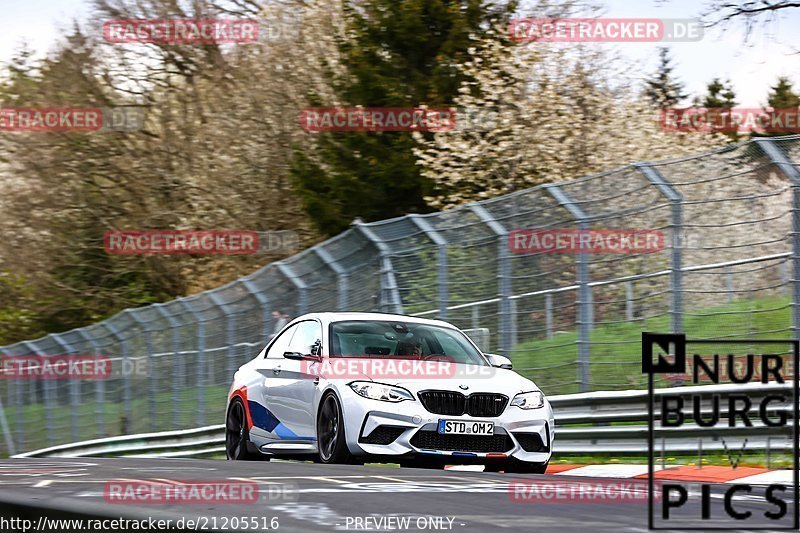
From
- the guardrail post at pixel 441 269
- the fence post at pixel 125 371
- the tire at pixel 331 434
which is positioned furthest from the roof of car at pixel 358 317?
the fence post at pixel 125 371

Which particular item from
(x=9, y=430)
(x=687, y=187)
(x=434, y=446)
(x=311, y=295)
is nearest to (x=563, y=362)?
(x=687, y=187)

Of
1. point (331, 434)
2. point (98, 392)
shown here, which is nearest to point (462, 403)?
point (331, 434)

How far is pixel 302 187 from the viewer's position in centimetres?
3397

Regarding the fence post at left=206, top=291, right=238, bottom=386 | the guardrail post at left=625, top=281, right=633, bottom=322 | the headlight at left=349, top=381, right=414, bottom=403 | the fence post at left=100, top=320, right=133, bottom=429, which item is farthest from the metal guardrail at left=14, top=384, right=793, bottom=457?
the fence post at left=100, top=320, right=133, bottom=429

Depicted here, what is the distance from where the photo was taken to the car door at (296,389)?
11.9 meters

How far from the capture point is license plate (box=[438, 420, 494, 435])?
1088cm

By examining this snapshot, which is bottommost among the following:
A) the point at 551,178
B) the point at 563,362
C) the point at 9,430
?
the point at 9,430

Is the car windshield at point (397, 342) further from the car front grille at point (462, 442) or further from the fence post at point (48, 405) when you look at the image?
the fence post at point (48, 405)

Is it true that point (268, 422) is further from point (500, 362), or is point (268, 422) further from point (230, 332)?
point (230, 332)

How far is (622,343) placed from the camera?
12922mm

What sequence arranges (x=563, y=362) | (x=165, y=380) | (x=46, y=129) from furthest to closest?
(x=46, y=129) < (x=165, y=380) < (x=563, y=362)

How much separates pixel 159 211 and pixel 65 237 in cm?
284

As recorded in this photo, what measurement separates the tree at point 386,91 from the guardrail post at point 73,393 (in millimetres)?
7256

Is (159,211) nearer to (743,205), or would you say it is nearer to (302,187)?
(302,187)
